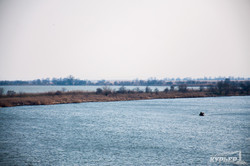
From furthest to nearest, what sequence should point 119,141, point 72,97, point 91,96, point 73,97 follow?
point 91,96, point 73,97, point 72,97, point 119,141

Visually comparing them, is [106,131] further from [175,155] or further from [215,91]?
[215,91]

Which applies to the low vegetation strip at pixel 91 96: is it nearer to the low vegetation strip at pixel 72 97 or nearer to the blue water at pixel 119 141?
the low vegetation strip at pixel 72 97

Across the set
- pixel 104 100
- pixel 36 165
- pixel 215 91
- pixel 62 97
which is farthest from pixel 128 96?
pixel 36 165

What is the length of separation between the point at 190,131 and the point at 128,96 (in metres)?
61.5

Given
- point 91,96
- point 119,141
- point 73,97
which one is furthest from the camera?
point 91,96

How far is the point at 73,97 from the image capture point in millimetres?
89688

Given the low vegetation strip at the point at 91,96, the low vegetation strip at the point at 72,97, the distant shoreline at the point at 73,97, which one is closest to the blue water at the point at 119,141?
the low vegetation strip at the point at 72,97

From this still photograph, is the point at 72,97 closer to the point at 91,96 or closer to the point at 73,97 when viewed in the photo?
the point at 73,97

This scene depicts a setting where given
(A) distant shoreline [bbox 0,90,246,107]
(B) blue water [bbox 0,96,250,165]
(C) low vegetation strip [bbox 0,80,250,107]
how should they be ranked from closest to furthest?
(B) blue water [bbox 0,96,250,165]
(A) distant shoreline [bbox 0,90,246,107]
(C) low vegetation strip [bbox 0,80,250,107]

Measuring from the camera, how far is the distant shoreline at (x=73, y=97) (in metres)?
74.9

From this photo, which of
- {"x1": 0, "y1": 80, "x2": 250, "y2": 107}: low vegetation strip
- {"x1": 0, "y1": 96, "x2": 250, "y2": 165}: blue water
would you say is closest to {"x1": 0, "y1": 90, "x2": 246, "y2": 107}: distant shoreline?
{"x1": 0, "y1": 80, "x2": 250, "y2": 107}: low vegetation strip

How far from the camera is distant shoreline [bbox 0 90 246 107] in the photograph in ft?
246

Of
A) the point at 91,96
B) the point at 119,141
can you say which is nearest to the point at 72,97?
the point at 91,96

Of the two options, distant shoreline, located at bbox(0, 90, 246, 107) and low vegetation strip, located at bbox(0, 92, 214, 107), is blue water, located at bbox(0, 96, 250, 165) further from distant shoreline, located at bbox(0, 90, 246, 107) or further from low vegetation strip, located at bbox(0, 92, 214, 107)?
distant shoreline, located at bbox(0, 90, 246, 107)
